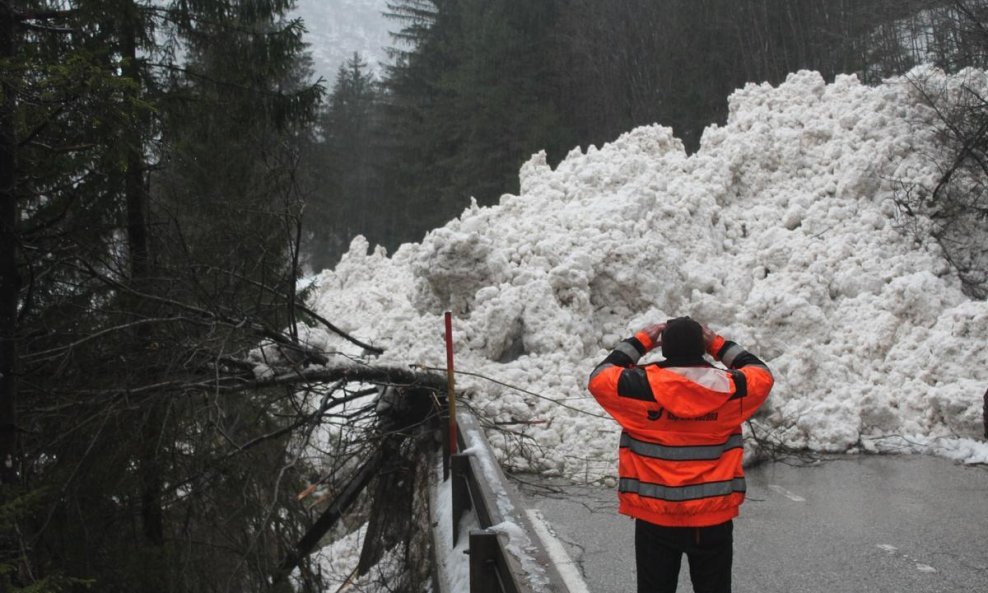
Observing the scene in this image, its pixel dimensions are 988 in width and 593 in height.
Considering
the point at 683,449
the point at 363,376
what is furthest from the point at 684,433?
the point at 363,376

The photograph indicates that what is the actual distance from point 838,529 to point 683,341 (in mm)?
3825

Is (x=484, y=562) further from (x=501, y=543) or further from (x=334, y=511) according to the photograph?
(x=334, y=511)

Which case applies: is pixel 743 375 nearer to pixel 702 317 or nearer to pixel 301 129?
pixel 301 129

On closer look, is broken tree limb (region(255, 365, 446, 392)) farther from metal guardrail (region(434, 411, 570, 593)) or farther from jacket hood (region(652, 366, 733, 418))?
jacket hood (region(652, 366, 733, 418))

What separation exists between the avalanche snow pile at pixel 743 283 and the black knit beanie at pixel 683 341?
4.10 meters

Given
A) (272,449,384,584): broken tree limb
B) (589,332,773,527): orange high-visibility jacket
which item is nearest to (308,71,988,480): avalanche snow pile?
(272,449,384,584): broken tree limb

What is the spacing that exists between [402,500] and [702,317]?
18.0 feet

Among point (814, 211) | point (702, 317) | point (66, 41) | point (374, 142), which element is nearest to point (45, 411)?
point (66, 41)

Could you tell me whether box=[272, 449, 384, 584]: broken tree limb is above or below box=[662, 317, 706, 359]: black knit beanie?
below

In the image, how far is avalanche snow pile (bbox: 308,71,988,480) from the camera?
352 inches

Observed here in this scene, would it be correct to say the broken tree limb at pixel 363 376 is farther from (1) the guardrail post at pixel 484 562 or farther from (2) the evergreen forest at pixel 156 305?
(1) the guardrail post at pixel 484 562

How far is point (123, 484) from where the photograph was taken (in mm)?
5625

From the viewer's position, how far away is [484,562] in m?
3.02

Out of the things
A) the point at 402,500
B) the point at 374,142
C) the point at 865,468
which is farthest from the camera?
the point at 374,142
